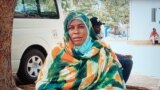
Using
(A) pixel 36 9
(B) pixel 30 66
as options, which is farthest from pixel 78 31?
(A) pixel 36 9

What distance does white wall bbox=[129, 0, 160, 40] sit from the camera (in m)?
7.02

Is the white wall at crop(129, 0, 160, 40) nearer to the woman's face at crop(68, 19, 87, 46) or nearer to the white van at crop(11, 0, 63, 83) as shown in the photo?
the white van at crop(11, 0, 63, 83)

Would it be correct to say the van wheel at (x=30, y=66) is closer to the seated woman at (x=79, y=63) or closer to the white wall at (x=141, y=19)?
the white wall at (x=141, y=19)

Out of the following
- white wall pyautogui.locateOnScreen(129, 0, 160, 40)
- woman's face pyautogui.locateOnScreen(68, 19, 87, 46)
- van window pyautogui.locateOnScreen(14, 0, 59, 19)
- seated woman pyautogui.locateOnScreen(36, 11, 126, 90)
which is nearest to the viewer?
seated woman pyautogui.locateOnScreen(36, 11, 126, 90)

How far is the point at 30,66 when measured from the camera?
728cm

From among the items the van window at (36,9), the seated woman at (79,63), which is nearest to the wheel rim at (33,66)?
the van window at (36,9)

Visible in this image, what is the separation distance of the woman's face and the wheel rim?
14.2 ft

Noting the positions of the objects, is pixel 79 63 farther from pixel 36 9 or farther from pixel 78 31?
pixel 36 9

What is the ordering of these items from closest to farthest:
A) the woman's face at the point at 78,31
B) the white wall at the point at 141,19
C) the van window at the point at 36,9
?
the woman's face at the point at 78,31
the white wall at the point at 141,19
the van window at the point at 36,9

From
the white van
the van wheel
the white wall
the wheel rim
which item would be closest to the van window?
the white van

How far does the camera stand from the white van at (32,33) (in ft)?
23.2

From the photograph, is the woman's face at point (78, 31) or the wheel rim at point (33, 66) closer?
the woman's face at point (78, 31)

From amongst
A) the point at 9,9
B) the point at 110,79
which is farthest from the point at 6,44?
the point at 110,79

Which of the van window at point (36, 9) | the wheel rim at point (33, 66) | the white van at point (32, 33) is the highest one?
the van window at point (36, 9)
